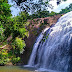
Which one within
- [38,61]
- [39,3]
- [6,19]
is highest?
[6,19]

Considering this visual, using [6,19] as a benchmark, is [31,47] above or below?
below

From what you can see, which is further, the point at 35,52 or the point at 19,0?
the point at 35,52

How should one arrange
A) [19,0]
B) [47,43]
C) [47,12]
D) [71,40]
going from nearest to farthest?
1. [47,12]
2. [19,0]
3. [71,40]
4. [47,43]

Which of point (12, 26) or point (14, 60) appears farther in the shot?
point (14, 60)

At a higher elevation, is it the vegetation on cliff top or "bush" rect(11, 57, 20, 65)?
the vegetation on cliff top

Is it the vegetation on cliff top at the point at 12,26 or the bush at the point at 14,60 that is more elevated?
the vegetation on cliff top at the point at 12,26

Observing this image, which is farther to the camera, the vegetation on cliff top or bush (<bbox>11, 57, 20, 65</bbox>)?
bush (<bbox>11, 57, 20, 65</bbox>)

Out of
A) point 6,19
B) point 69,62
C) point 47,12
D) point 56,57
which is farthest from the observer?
point 56,57

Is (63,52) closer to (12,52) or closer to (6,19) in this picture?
(6,19)

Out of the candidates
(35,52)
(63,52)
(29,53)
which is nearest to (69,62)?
(63,52)

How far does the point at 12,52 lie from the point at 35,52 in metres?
4.66

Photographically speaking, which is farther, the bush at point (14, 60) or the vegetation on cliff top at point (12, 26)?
the bush at point (14, 60)

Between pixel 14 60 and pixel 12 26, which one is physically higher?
pixel 12 26

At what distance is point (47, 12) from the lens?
4.71 m
